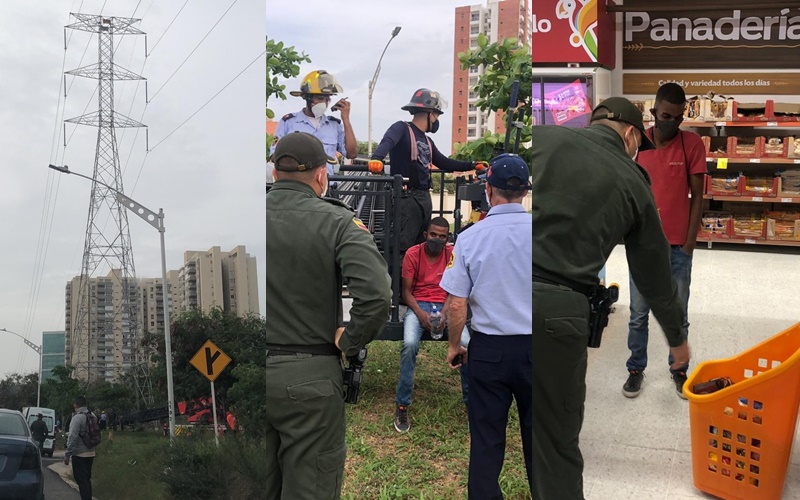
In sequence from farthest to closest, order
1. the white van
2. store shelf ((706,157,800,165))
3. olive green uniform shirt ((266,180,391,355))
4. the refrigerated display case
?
store shelf ((706,157,800,165)) < the white van < the refrigerated display case < olive green uniform shirt ((266,180,391,355))

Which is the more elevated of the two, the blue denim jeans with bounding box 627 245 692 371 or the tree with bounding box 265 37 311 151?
the tree with bounding box 265 37 311 151

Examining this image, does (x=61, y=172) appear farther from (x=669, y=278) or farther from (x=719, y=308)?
(x=719, y=308)

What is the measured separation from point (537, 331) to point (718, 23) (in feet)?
2.81

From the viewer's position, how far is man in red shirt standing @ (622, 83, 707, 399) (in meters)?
1.46

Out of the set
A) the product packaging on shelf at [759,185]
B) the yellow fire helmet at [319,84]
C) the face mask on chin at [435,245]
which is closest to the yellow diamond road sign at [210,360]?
the face mask on chin at [435,245]

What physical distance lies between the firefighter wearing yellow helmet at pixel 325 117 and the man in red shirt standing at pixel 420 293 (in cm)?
24

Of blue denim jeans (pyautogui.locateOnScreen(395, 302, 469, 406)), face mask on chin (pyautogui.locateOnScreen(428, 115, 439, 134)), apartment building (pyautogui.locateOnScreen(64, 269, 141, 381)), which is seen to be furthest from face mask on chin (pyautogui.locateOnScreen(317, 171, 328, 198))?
apartment building (pyautogui.locateOnScreen(64, 269, 141, 381))

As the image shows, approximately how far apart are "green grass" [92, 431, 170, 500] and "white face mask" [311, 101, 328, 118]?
85cm

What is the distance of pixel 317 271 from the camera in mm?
1227

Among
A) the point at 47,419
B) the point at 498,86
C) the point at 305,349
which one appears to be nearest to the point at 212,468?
the point at 47,419

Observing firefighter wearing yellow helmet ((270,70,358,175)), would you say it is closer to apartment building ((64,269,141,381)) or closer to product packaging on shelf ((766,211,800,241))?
apartment building ((64,269,141,381))

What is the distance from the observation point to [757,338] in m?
1.58

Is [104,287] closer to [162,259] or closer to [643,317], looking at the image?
[162,259]

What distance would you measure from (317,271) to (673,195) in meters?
0.86
